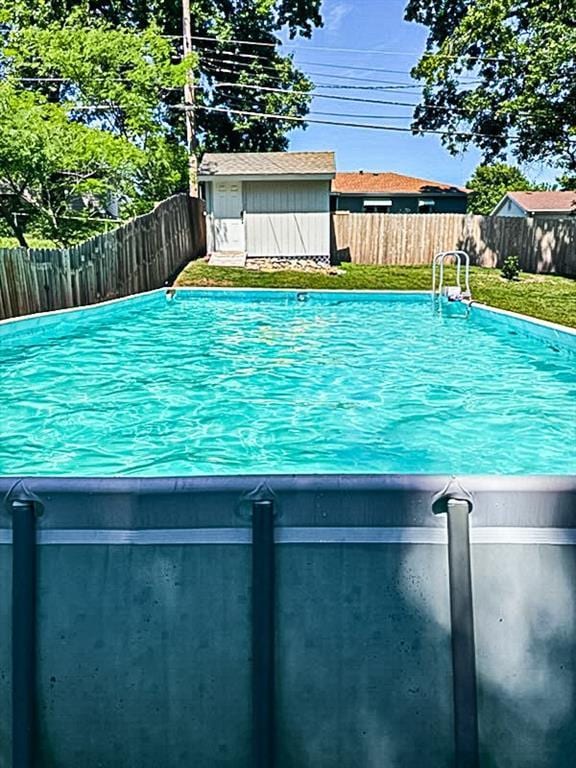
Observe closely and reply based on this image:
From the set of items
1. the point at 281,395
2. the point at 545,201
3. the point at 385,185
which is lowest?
the point at 281,395

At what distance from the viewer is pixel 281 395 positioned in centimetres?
667

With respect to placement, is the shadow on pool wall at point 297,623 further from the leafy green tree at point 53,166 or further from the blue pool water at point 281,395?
the leafy green tree at point 53,166

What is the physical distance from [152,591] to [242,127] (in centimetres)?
2205

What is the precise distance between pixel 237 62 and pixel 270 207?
7.45m

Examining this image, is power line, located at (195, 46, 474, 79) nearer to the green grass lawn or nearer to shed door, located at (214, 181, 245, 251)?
shed door, located at (214, 181, 245, 251)

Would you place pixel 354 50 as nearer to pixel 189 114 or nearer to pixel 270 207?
pixel 189 114

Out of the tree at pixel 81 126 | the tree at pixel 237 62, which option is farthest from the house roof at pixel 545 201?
the tree at pixel 81 126

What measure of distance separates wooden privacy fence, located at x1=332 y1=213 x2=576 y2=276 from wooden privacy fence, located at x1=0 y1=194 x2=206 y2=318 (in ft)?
16.2

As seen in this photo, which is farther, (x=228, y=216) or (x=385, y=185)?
(x=385, y=185)

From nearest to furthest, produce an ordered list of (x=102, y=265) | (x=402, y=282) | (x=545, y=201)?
(x=102, y=265), (x=402, y=282), (x=545, y=201)

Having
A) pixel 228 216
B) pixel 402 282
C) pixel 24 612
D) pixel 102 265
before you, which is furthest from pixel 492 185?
pixel 24 612

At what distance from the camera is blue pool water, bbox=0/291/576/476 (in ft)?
16.1

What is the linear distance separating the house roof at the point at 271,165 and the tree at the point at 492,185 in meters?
35.0

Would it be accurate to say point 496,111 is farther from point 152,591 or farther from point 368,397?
point 152,591
